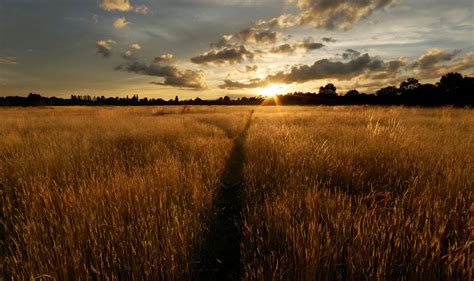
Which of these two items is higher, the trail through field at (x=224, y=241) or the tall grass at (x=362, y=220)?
the tall grass at (x=362, y=220)

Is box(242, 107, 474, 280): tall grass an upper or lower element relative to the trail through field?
upper

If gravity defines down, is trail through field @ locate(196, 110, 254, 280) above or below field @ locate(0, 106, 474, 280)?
below

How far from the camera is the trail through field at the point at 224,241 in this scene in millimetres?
1972

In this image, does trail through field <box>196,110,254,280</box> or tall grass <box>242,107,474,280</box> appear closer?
tall grass <box>242,107,474,280</box>

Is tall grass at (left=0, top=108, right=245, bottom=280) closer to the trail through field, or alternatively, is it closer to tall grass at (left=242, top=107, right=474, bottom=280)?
the trail through field

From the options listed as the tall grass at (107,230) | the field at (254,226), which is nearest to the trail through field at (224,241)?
the field at (254,226)

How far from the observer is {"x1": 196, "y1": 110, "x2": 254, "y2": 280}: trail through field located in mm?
1972

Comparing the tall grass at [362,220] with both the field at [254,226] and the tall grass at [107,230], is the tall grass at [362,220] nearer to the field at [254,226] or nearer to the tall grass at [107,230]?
the field at [254,226]

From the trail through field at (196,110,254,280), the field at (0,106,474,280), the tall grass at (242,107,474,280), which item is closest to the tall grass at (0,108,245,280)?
the field at (0,106,474,280)

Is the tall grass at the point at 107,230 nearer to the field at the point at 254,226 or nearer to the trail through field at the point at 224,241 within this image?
the field at the point at 254,226

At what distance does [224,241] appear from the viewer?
93.7 inches

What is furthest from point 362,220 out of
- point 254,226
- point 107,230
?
point 107,230

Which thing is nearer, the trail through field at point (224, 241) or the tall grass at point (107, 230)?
the tall grass at point (107, 230)

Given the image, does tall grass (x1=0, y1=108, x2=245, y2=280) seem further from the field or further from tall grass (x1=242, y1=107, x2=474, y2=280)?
tall grass (x1=242, y1=107, x2=474, y2=280)
